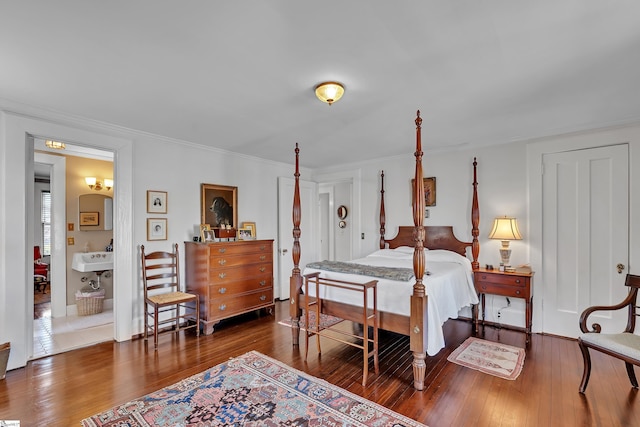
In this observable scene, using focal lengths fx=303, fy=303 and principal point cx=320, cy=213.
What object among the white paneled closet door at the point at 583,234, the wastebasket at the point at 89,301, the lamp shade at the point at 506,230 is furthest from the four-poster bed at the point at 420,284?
the wastebasket at the point at 89,301

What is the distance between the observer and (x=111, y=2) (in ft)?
5.06

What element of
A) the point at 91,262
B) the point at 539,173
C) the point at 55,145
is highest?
the point at 55,145

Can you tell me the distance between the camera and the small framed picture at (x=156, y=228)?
3.86 m

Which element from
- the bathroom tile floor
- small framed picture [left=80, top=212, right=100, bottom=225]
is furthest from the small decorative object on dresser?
small framed picture [left=80, top=212, right=100, bottom=225]

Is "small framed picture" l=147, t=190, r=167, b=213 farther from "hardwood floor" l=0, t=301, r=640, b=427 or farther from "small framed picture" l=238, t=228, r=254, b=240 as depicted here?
"hardwood floor" l=0, t=301, r=640, b=427

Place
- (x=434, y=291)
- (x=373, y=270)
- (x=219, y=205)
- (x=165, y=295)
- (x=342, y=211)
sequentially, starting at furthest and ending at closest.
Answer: (x=342, y=211)
(x=219, y=205)
(x=165, y=295)
(x=373, y=270)
(x=434, y=291)

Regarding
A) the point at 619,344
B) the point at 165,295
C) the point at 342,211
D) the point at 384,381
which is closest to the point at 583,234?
the point at 619,344

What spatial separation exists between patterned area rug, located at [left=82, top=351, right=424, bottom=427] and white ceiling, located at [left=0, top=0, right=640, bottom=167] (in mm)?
2488

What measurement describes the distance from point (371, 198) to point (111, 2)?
14.2ft

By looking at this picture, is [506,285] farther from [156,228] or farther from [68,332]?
[68,332]

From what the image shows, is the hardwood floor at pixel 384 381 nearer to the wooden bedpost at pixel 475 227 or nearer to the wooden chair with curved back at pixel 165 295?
the wooden chair with curved back at pixel 165 295

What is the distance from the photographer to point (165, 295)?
12.3ft

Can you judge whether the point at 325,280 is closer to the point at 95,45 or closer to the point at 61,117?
the point at 95,45

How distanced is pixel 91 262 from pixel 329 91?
4.53 m
